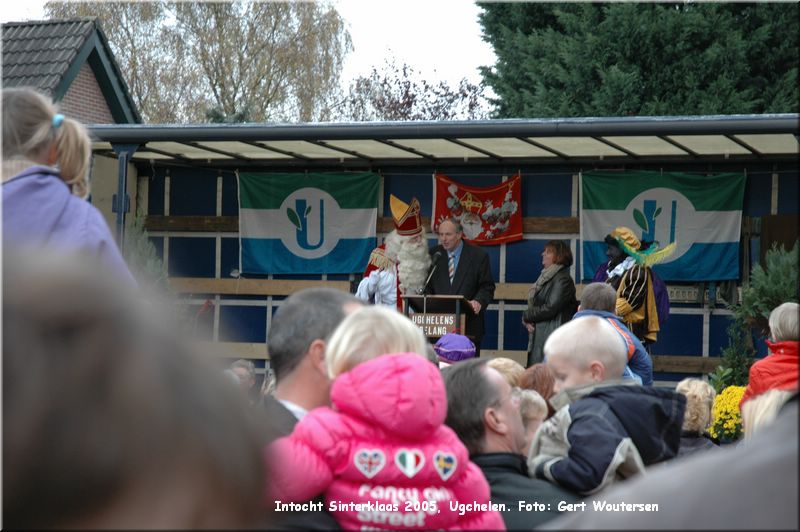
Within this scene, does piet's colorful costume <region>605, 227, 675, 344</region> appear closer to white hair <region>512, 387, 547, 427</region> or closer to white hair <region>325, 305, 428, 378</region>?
white hair <region>512, 387, 547, 427</region>

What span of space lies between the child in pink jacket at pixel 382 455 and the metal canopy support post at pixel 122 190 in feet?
28.0

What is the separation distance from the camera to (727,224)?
11562 millimetres

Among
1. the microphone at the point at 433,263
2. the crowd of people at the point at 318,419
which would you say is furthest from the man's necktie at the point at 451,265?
the crowd of people at the point at 318,419

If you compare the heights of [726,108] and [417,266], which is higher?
[726,108]

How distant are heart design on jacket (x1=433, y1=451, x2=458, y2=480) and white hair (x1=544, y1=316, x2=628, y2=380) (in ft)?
4.13

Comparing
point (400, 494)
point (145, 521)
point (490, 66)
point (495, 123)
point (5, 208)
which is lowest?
point (400, 494)

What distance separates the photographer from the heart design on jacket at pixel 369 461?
2.50 meters

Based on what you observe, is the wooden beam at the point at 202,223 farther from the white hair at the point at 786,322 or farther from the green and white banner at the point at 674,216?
the white hair at the point at 786,322

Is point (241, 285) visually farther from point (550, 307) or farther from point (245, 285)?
point (550, 307)

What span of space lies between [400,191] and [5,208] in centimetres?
1042

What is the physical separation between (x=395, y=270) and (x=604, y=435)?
801 centimetres

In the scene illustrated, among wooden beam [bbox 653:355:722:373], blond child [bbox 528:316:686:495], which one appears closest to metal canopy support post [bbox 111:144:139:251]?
wooden beam [bbox 653:355:722:373]

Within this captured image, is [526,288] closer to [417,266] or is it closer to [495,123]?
[417,266]

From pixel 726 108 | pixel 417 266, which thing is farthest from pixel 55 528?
pixel 726 108
